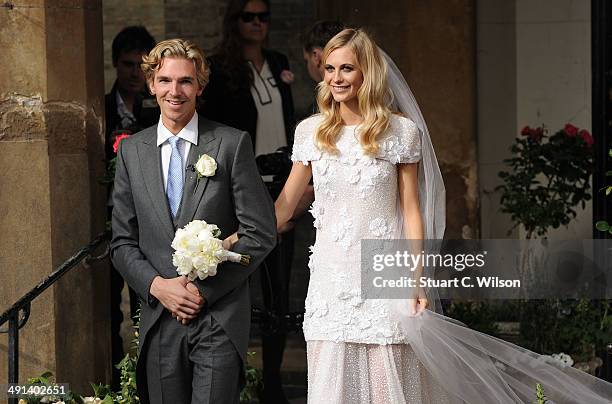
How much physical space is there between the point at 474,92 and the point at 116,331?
2.71 meters

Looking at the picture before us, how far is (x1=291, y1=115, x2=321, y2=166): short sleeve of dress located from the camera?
5922 millimetres

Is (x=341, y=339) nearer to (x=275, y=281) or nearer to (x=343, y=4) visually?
(x=275, y=281)

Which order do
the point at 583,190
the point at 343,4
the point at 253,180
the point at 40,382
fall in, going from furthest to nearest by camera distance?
1. the point at 343,4
2. the point at 583,190
3. the point at 40,382
4. the point at 253,180

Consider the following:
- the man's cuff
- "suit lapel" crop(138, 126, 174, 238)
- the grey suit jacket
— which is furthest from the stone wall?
the man's cuff

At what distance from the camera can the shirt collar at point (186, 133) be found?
19.0 feet

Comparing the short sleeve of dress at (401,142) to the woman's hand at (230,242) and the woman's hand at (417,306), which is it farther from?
the woman's hand at (230,242)

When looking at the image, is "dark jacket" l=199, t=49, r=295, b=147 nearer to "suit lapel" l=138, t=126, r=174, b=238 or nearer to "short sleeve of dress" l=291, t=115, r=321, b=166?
"short sleeve of dress" l=291, t=115, r=321, b=166

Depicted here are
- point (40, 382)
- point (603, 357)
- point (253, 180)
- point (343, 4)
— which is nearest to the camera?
point (253, 180)

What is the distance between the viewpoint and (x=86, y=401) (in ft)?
22.3

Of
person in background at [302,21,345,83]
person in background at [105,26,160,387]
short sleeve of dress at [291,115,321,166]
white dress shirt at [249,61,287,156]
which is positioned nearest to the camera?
short sleeve of dress at [291,115,321,166]

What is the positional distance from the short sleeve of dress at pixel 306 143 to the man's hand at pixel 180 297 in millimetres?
766

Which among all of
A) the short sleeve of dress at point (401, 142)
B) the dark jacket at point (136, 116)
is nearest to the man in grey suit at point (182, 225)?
the short sleeve of dress at point (401, 142)

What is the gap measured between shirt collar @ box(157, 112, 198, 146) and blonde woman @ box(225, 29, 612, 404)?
0.47m

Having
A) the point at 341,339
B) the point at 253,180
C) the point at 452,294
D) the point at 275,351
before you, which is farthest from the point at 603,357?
the point at 253,180
